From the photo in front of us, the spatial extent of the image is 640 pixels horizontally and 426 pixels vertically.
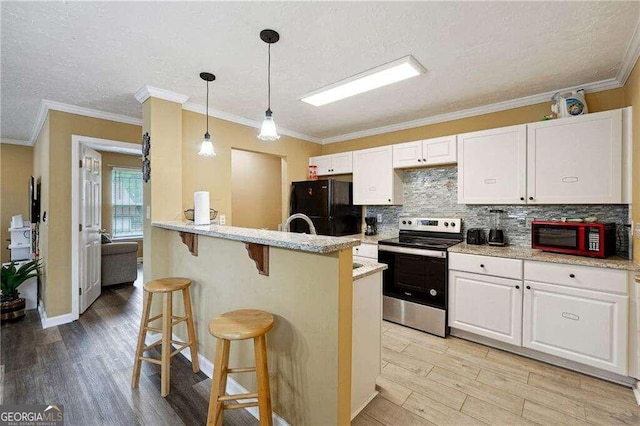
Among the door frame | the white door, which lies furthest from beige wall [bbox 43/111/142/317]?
the white door

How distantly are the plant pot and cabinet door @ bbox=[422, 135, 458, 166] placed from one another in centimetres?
488

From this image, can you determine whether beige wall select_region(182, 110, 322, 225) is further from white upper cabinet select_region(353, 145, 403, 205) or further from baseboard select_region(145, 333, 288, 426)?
baseboard select_region(145, 333, 288, 426)

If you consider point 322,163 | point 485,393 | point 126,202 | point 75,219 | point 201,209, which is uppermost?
point 322,163

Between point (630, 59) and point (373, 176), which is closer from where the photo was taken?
point (630, 59)

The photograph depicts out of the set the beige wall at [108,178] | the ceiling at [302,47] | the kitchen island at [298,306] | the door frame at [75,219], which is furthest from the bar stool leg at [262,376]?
the beige wall at [108,178]

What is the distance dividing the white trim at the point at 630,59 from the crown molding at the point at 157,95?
3.45 m

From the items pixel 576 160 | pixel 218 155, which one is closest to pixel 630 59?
pixel 576 160

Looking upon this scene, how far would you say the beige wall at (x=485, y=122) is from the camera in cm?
251

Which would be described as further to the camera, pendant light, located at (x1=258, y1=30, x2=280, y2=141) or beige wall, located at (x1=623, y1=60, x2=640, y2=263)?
beige wall, located at (x1=623, y1=60, x2=640, y2=263)

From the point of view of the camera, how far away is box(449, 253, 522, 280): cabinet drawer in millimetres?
2459

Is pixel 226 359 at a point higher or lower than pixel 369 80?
lower

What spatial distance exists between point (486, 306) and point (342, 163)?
247cm

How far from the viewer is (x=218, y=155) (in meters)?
3.37

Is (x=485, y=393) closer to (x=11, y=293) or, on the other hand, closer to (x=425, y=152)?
(x=425, y=152)
